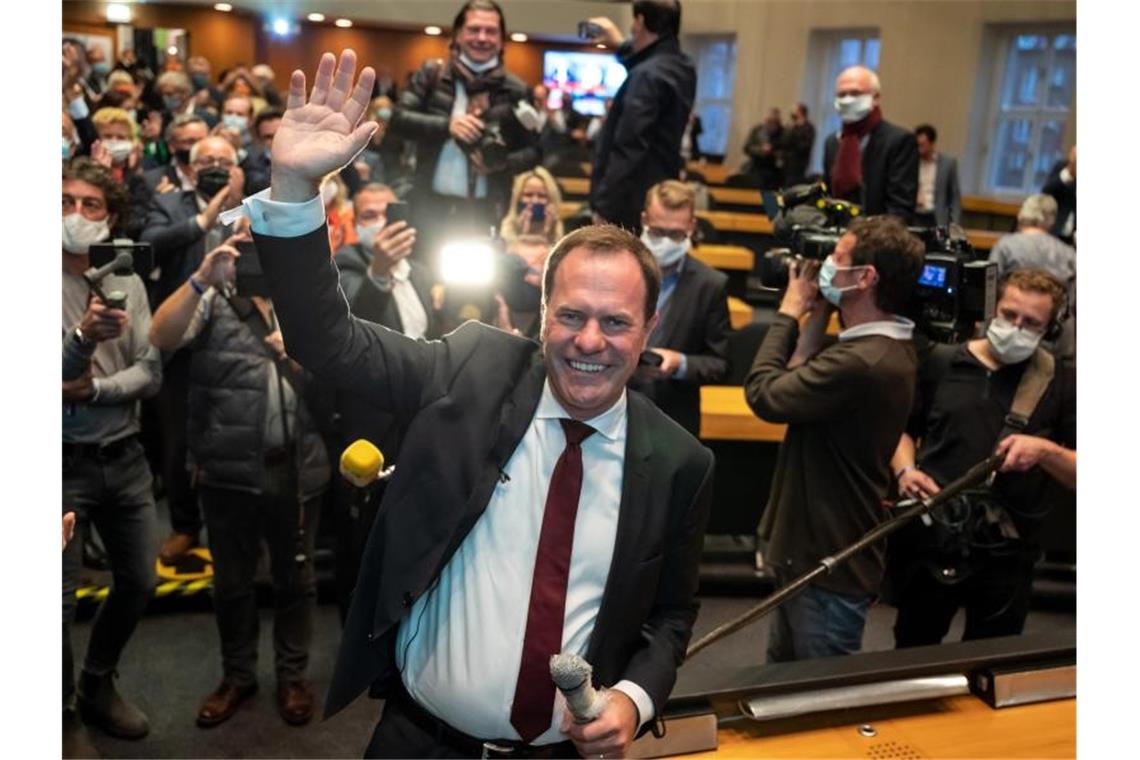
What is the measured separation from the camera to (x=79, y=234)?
3.09 m

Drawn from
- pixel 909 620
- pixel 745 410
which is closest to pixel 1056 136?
pixel 745 410

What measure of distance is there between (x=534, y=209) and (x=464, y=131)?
→ 0.80 metres

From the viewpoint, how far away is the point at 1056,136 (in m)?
12.2

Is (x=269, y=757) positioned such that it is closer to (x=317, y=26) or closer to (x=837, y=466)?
(x=837, y=466)

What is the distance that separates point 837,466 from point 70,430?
6.47 ft

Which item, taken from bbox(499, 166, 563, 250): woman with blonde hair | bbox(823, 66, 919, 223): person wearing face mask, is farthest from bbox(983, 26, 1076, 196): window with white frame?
bbox(499, 166, 563, 250): woman with blonde hair

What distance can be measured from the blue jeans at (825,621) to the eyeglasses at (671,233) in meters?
A: 1.20

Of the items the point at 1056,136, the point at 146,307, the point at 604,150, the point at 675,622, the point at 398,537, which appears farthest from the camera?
the point at 1056,136

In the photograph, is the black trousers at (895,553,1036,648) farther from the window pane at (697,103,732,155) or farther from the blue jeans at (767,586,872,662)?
the window pane at (697,103,732,155)

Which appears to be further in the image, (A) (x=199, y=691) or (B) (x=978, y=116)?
(B) (x=978, y=116)

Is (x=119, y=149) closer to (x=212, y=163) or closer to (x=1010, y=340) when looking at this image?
(x=212, y=163)

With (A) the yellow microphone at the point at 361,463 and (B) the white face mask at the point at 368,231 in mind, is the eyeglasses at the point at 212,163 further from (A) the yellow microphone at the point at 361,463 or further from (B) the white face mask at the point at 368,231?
(A) the yellow microphone at the point at 361,463

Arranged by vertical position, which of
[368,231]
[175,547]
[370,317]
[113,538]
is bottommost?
[175,547]

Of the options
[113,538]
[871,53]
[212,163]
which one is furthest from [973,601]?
[871,53]
